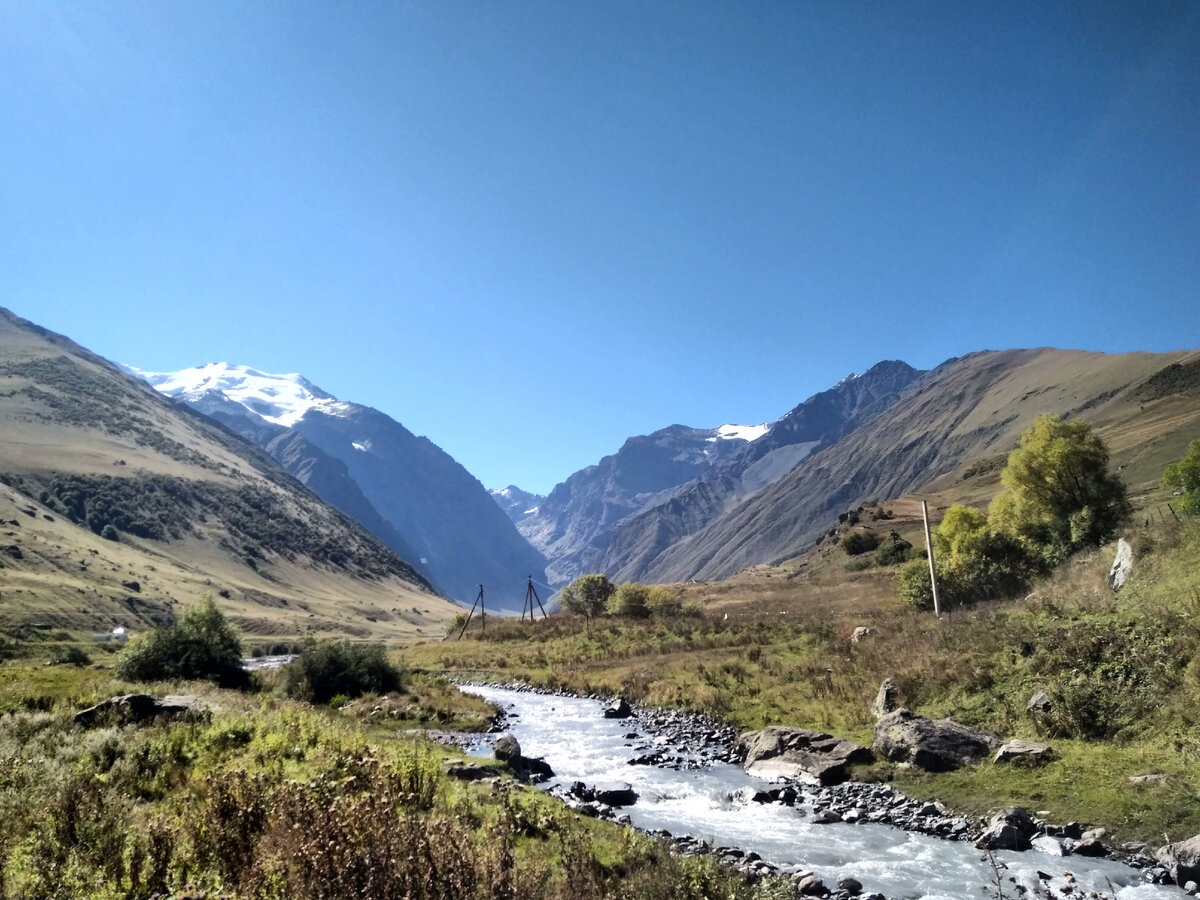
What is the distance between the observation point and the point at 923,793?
18438mm

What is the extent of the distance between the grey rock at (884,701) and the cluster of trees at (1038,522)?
975 inches

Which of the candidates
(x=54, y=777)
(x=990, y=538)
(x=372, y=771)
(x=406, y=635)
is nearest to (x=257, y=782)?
(x=372, y=771)

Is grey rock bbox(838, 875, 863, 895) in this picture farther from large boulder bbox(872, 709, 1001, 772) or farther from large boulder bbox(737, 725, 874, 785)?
large boulder bbox(872, 709, 1001, 772)

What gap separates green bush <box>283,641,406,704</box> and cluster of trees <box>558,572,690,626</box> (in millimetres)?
40364

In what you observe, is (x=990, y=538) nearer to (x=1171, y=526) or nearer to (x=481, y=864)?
(x=1171, y=526)

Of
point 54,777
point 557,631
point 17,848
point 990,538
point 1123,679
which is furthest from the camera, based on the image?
point 557,631

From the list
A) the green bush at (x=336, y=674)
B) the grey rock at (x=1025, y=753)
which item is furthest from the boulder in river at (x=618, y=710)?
the grey rock at (x=1025, y=753)

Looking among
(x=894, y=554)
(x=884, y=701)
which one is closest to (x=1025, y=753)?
(x=884, y=701)

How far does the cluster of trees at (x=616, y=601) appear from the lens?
8365cm

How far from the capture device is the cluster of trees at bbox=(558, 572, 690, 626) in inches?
3293

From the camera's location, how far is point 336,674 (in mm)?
39469

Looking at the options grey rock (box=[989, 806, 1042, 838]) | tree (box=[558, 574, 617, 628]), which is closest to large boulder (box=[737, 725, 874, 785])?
grey rock (box=[989, 806, 1042, 838])

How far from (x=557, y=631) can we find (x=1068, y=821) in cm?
6327

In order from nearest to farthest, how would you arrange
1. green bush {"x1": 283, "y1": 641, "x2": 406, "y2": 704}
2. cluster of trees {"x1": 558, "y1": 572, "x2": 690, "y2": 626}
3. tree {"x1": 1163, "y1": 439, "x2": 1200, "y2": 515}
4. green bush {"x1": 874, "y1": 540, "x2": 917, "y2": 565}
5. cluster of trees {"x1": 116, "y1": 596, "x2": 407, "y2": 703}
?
cluster of trees {"x1": 116, "y1": 596, "x2": 407, "y2": 703}
green bush {"x1": 283, "y1": 641, "x2": 406, "y2": 704}
tree {"x1": 1163, "y1": 439, "x2": 1200, "y2": 515}
cluster of trees {"x1": 558, "y1": 572, "x2": 690, "y2": 626}
green bush {"x1": 874, "y1": 540, "x2": 917, "y2": 565}
